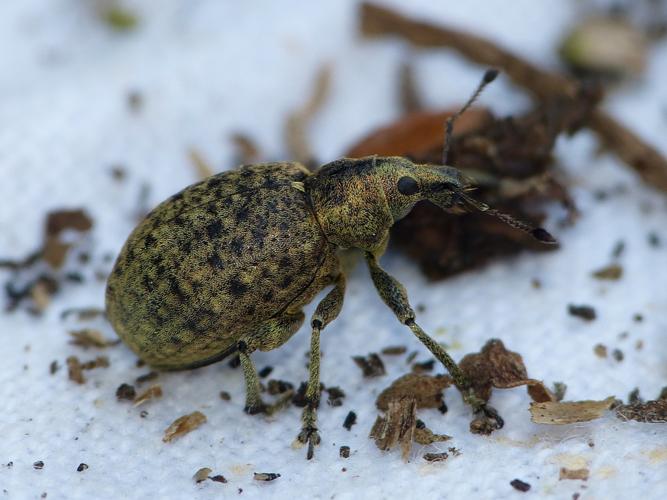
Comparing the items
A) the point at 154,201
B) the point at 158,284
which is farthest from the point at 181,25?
the point at 158,284

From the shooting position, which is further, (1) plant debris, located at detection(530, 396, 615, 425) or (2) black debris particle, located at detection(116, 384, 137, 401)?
(2) black debris particle, located at detection(116, 384, 137, 401)

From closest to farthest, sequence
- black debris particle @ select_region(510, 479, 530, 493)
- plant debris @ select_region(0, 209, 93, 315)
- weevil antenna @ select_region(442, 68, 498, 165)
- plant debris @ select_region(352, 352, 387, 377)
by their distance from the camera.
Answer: black debris particle @ select_region(510, 479, 530, 493)
plant debris @ select_region(352, 352, 387, 377)
weevil antenna @ select_region(442, 68, 498, 165)
plant debris @ select_region(0, 209, 93, 315)

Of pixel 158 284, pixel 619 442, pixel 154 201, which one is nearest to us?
pixel 619 442

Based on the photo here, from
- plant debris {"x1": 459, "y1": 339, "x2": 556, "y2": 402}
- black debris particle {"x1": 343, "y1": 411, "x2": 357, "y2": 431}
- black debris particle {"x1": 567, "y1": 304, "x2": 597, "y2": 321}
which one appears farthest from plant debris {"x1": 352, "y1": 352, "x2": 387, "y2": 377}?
black debris particle {"x1": 567, "y1": 304, "x2": 597, "y2": 321}

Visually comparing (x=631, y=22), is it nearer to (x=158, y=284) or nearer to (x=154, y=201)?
(x=154, y=201)

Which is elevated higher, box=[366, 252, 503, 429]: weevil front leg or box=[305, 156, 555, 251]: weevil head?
box=[305, 156, 555, 251]: weevil head

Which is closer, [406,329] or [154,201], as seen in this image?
[406,329]

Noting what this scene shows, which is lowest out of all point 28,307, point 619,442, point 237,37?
point 619,442

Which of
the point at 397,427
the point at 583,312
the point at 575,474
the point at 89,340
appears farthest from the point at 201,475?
the point at 583,312

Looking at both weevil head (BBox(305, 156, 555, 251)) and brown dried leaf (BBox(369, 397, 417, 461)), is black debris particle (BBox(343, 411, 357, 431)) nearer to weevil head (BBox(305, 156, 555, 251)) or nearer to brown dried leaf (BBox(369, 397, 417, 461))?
brown dried leaf (BBox(369, 397, 417, 461))
